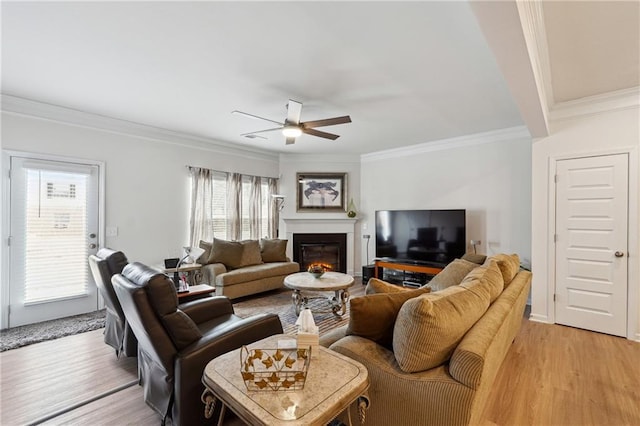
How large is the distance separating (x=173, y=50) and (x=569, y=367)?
432cm

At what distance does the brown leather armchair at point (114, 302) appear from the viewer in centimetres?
252

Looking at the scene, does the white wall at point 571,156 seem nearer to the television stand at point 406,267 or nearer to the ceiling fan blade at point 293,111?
the television stand at point 406,267

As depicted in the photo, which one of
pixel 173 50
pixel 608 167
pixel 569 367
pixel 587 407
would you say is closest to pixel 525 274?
pixel 569 367

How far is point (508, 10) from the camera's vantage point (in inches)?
58.3

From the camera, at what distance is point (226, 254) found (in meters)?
4.94

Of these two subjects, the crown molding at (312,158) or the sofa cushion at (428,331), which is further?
the crown molding at (312,158)

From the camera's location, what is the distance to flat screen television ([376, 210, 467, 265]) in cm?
492

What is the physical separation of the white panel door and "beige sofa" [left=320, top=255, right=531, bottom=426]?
256 cm

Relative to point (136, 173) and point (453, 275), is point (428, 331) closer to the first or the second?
point (453, 275)

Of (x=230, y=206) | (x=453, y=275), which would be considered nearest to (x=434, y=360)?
(x=453, y=275)

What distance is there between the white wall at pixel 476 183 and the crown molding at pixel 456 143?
13mm

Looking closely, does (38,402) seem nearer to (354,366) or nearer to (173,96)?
(354,366)

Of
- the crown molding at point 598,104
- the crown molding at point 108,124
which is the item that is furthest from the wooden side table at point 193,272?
the crown molding at point 598,104

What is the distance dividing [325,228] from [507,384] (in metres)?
4.38
